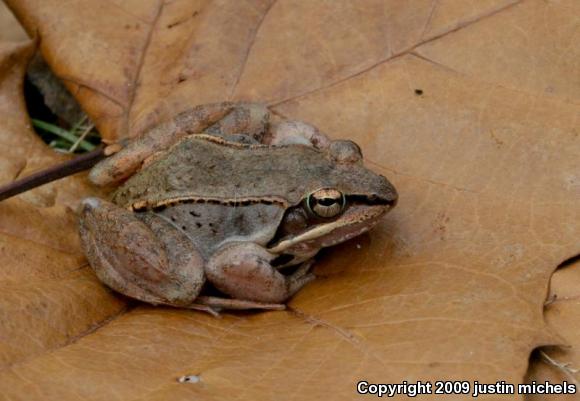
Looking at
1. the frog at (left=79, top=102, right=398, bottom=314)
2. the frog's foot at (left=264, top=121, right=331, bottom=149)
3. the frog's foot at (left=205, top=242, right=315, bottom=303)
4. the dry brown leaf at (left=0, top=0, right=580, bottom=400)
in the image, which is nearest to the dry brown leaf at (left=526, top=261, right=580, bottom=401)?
the dry brown leaf at (left=0, top=0, right=580, bottom=400)

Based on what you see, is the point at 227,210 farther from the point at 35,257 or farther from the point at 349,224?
the point at 35,257

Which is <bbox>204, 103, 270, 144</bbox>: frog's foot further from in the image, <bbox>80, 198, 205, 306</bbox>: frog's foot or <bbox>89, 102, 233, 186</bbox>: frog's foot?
<bbox>80, 198, 205, 306</bbox>: frog's foot

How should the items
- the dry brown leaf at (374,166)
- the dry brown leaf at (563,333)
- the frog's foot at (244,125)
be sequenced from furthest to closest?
1. the frog's foot at (244,125)
2. the dry brown leaf at (563,333)
3. the dry brown leaf at (374,166)

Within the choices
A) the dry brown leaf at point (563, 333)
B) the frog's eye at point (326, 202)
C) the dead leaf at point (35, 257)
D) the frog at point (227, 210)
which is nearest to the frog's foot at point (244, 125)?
the frog at point (227, 210)

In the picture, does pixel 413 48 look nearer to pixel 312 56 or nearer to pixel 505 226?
pixel 312 56

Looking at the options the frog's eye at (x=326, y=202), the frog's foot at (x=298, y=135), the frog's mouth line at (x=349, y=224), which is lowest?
the frog's mouth line at (x=349, y=224)

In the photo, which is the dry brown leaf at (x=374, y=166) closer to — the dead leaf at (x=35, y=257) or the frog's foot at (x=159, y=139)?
the dead leaf at (x=35, y=257)

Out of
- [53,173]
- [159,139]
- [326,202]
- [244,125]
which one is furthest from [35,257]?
[326,202]
